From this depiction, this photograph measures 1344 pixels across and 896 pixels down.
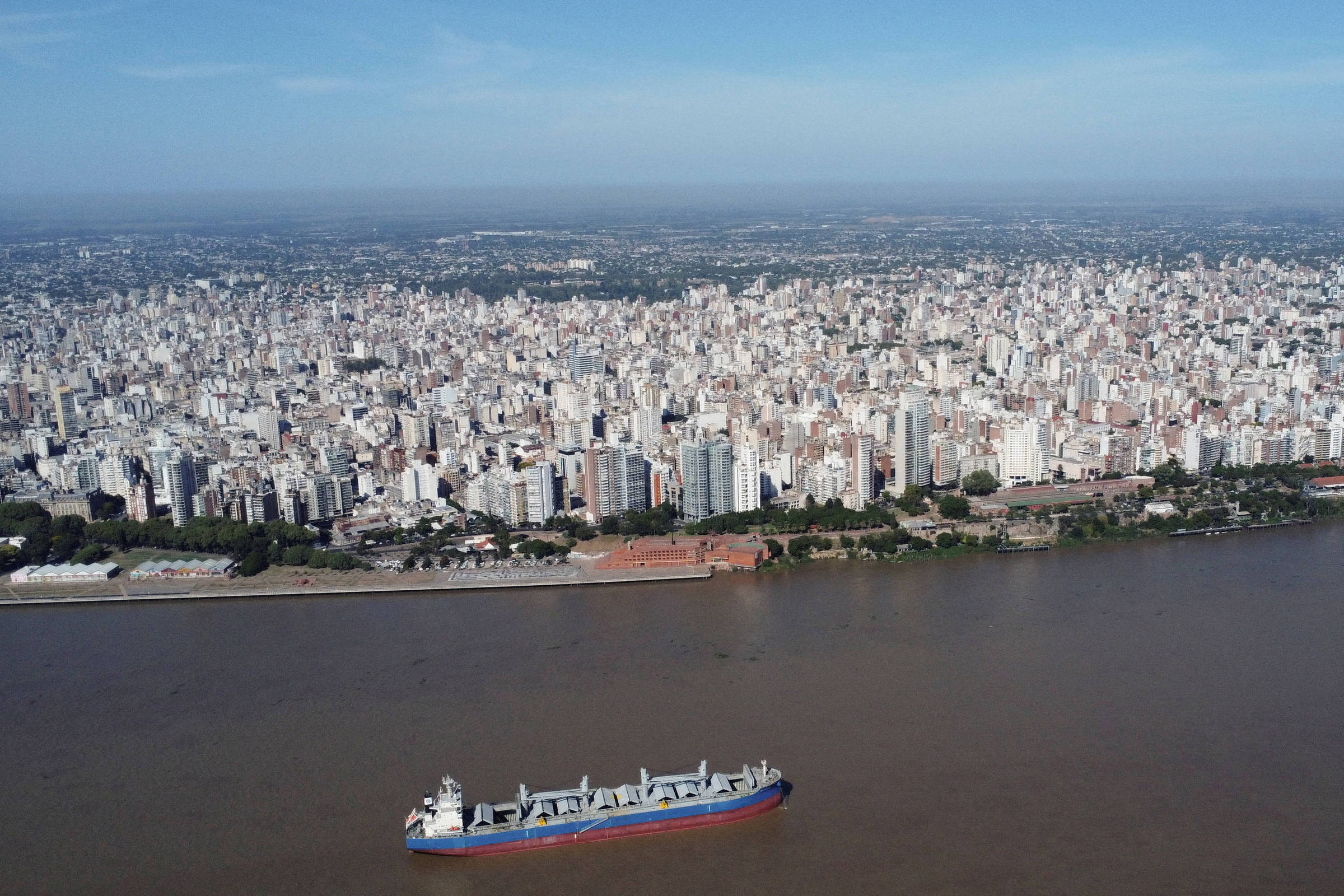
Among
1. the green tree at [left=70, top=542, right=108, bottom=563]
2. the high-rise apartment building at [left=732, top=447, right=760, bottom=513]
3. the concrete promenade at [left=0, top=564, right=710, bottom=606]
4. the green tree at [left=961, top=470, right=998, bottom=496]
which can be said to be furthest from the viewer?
the green tree at [left=961, top=470, right=998, bottom=496]

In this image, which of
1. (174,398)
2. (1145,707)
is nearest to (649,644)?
(1145,707)

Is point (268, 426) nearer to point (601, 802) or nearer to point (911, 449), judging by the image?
point (911, 449)

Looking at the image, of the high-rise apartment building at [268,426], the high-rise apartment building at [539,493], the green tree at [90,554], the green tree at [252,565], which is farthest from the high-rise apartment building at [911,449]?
the high-rise apartment building at [268,426]

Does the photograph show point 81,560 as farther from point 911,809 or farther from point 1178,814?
point 1178,814

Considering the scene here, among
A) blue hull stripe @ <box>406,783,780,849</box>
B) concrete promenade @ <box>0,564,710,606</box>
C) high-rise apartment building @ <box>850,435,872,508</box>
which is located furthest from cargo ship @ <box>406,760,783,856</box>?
high-rise apartment building @ <box>850,435,872,508</box>

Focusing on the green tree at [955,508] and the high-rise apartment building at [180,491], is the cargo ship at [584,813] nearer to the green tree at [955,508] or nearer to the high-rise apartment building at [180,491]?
the green tree at [955,508]

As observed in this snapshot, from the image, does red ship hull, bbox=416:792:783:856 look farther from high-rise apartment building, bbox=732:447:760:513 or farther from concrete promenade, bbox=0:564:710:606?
high-rise apartment building, bbox=732:447:760:513

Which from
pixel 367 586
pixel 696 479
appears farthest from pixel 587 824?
pixel 696 479
